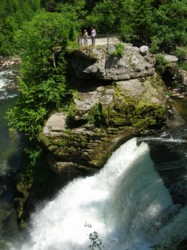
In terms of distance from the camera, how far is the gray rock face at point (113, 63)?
22141mm

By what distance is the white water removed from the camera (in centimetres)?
1575

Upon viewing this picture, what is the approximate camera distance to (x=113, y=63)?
22.2 meters

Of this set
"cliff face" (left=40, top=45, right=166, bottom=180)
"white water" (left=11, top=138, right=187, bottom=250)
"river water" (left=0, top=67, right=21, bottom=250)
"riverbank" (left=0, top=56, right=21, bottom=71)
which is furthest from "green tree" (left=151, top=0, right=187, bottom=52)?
"riverbank" (left=0, top=56, right=21, bottom=71)

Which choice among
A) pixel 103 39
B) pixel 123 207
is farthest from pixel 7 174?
pixel 103 39

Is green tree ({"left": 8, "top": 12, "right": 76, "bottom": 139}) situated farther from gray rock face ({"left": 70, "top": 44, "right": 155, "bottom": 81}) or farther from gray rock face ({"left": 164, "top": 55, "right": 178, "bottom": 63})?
gray rock face ({"left": 164, "top": 55, "right": 178, "bottom": 63})

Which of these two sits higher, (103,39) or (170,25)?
(170,25)

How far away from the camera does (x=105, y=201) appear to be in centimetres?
1894

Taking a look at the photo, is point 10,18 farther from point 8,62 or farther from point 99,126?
point 99,126

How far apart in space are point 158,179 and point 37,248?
24.6 ft

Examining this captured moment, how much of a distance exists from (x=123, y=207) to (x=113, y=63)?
8736 millimetres

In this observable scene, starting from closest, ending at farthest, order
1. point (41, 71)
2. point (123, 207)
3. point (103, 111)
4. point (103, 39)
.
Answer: point (123, 207), point (103, 111), point (41, 71), point (103, 39)

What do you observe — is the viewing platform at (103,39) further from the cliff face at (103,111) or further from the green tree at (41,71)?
the cliff face at (103,111)

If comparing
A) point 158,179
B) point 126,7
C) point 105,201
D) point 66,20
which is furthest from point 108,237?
point 126,7

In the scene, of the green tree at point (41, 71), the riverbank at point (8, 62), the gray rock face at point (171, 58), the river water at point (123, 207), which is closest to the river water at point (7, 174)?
the river water at point (123, 207)
